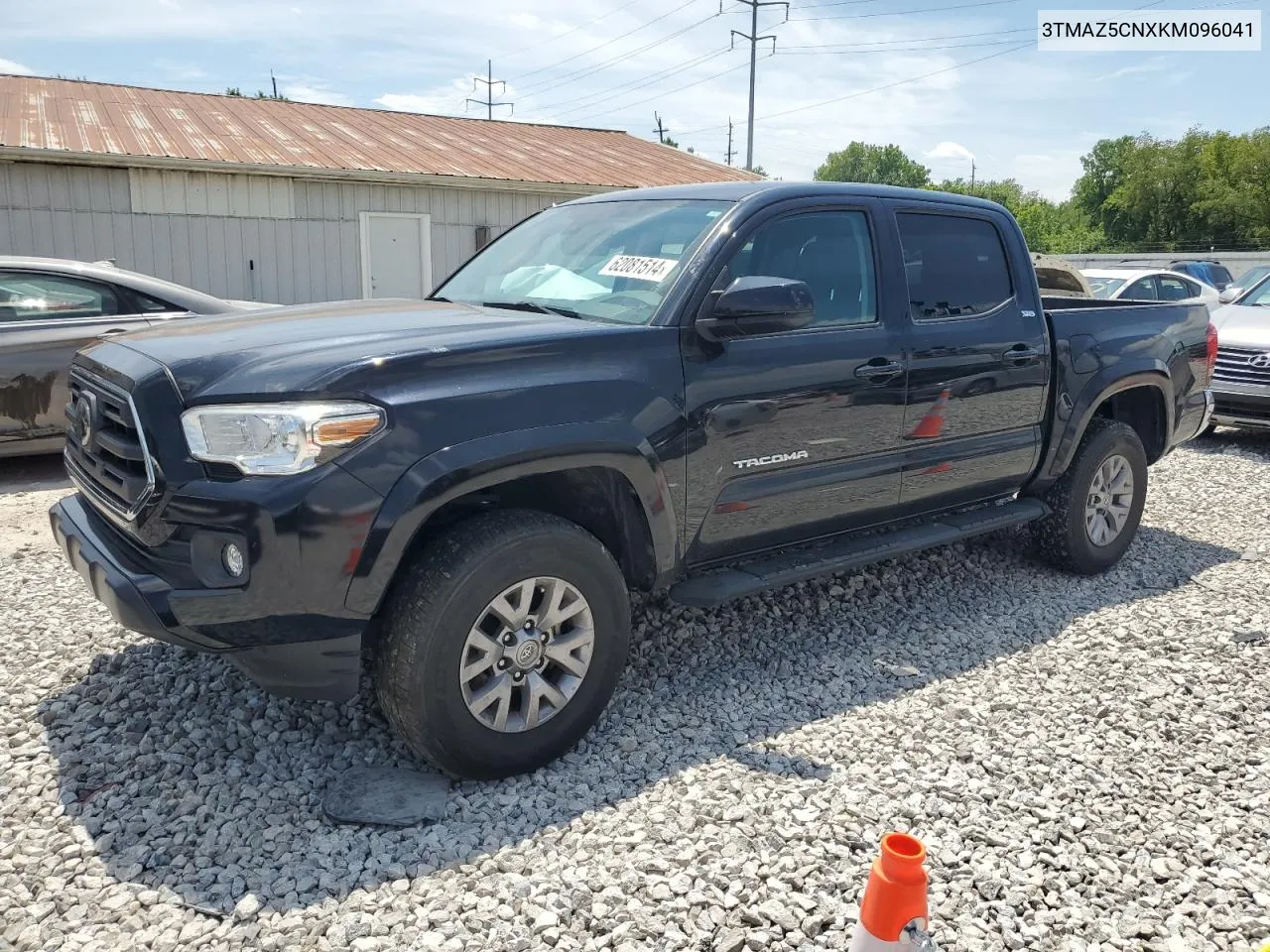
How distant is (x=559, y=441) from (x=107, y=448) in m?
A: 1.44

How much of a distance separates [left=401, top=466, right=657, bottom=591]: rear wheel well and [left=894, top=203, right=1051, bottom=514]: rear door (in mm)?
1431

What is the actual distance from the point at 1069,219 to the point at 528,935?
A: 89.8 metres

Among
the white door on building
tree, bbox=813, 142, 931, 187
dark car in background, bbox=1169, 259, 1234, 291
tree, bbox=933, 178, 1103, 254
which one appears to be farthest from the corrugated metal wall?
tree, bbox=813, 142, 931, 187

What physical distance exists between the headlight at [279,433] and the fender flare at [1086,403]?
12.2 feet

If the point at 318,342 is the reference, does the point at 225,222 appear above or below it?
above

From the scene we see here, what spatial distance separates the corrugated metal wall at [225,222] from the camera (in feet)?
40.9

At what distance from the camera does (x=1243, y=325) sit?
32.4ft

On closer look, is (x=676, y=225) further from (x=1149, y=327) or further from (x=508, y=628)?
(x=1149, y=327)

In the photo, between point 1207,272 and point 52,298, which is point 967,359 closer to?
point 52,298

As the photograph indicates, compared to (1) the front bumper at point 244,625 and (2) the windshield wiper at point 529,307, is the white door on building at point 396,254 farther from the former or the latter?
(1) the front bumper at point 244,625

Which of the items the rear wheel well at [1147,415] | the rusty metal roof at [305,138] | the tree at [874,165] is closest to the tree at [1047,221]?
the tree at [874,165]

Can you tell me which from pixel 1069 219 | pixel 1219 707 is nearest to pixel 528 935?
pixel 1219 707

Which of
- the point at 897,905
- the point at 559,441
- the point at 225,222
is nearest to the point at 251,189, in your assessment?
the point at 225,222

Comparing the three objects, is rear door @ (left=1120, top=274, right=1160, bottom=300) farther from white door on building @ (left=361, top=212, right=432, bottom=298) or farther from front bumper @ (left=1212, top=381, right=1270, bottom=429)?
white door on building @ (left=361, top=212, right=432, bottom=298)
